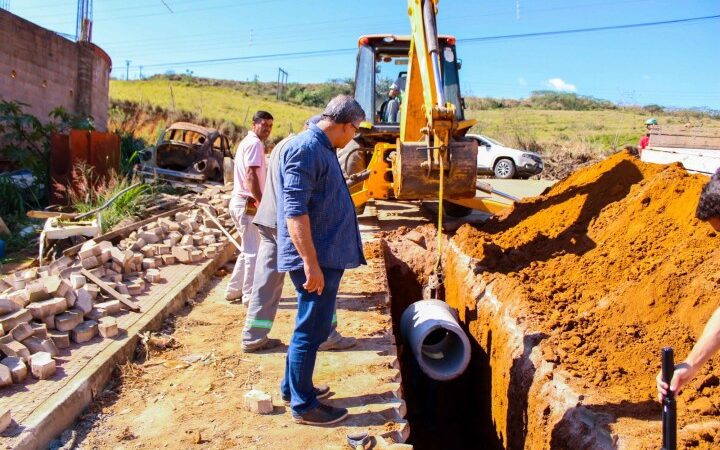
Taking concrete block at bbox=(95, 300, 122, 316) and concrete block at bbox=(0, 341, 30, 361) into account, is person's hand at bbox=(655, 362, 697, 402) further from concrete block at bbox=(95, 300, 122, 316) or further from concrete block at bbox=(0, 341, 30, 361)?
concrete block at bbox=(95, 300, 122, 316)

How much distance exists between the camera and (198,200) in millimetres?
11125

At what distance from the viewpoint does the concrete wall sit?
1240cm

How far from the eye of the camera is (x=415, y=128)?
7.60 metres

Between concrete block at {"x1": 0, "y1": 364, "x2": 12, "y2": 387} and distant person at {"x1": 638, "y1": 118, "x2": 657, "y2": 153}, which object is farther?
distant person at {"x1": 638, "y1": 118, "x2": 657, "y2": 153}

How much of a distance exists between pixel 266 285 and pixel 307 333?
106cm

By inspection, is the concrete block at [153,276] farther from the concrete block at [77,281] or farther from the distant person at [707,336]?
the distant person at [707,336]

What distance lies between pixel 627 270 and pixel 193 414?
3372 millimetres

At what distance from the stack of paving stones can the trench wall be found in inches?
117

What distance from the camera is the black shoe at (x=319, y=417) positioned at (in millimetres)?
3596

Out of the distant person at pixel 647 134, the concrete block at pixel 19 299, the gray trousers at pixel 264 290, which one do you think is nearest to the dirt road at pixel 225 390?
the gray trousers at pixel 264 290

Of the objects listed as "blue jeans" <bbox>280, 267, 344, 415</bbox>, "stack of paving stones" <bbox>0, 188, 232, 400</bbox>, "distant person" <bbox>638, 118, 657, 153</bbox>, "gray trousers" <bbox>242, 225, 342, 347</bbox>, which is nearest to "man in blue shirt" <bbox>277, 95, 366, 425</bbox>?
"blue jeans" <bbox>280, 267, 344, 415</bbox>

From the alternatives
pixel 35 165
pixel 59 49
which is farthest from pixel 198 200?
pixel 59 49

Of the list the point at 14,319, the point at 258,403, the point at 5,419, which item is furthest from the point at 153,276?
the point at 5,419

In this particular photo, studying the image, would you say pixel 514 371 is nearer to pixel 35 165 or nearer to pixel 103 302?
pixel 103 302
